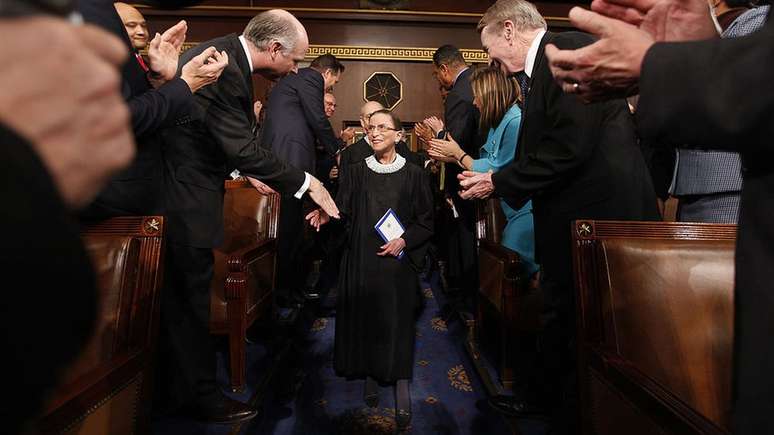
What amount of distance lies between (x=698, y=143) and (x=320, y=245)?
15.2ft

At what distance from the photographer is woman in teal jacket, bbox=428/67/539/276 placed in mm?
2695

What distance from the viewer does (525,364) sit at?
3033 millimetres

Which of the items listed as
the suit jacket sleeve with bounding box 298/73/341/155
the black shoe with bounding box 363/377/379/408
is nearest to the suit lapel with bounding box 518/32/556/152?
the black shoe with bounding box 363/377/379/408

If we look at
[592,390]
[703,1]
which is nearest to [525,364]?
[592,390]

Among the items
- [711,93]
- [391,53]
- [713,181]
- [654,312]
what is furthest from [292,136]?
[391,53]

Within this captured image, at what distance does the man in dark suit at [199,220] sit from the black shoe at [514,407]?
1.22 meters

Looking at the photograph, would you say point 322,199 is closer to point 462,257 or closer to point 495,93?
point 495,93

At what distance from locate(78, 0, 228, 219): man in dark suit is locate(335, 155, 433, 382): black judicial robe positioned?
3.34 ft

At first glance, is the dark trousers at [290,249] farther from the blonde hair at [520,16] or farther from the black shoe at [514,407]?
the blonde hair at [520,16]

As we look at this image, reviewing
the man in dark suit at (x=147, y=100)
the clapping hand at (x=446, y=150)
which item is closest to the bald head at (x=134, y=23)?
the man in dark suit at (x=147, y=100)

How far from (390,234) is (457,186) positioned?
1.72 m

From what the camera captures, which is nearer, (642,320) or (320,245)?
(642,320)

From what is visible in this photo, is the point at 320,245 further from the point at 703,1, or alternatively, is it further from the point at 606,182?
the point at 703,1

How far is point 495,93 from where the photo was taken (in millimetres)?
2936
